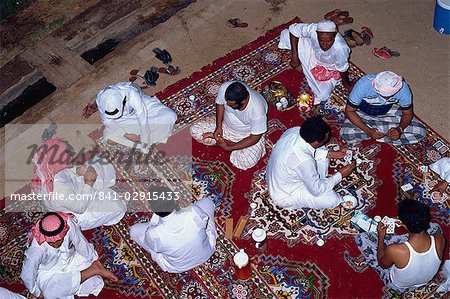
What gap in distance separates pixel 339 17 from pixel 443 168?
84.8 inches

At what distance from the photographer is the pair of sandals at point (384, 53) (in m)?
6.57

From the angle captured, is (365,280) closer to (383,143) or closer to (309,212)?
(309,212)

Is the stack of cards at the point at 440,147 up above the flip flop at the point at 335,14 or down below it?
below

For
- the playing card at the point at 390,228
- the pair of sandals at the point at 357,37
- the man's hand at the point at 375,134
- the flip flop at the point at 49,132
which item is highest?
the pair of sandals at the point at 357,37

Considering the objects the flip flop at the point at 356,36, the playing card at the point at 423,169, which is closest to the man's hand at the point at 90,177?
the playing card at the point at 423,169

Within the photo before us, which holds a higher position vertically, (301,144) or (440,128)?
(301,144)

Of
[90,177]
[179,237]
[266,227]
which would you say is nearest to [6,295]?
[90,177]

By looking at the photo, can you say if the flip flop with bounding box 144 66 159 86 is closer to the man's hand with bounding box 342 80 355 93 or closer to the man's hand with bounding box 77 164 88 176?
the man's hand with bounding box 77 164 88 176

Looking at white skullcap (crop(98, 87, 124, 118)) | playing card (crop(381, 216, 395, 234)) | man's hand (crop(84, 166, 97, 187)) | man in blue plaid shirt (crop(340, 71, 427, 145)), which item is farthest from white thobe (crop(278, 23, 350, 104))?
man's hand (crop(84, 166, 97, 187))

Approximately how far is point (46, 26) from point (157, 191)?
305 centimetres

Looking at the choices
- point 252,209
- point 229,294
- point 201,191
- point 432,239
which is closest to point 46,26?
point 201,191

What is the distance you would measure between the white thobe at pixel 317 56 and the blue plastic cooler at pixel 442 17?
4.20 ft

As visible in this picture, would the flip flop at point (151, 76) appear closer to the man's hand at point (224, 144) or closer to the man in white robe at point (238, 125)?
the man in white robe at point (238, 125)

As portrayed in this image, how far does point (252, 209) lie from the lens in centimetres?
565
